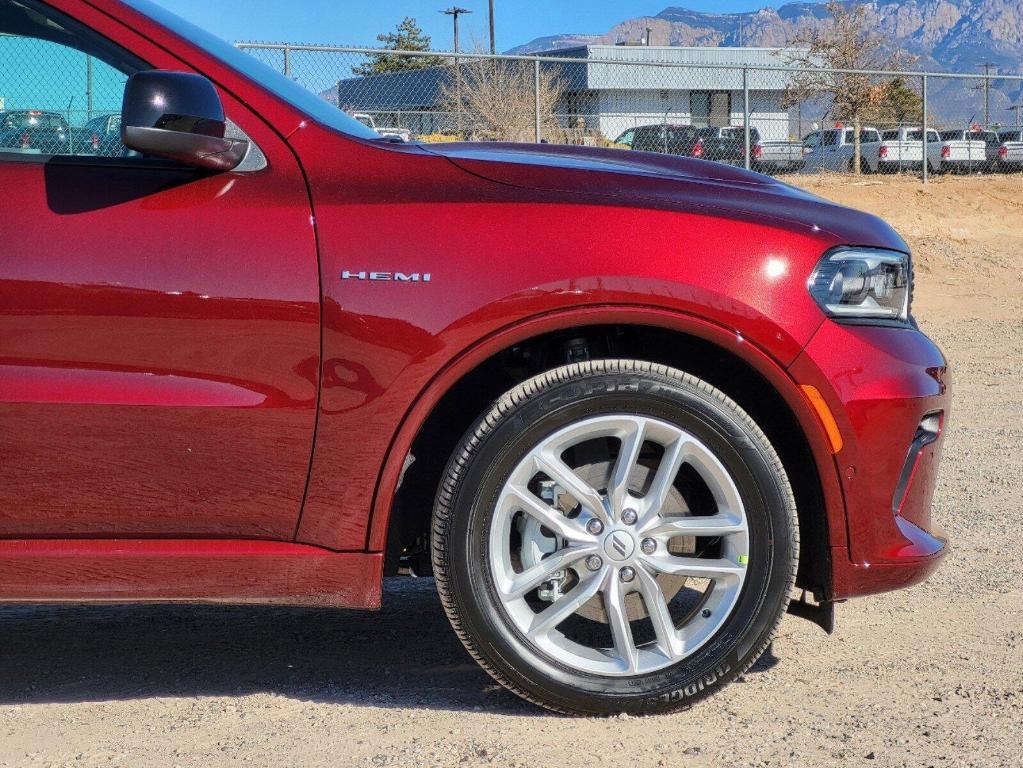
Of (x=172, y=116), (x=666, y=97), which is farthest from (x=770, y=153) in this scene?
(x=172, y=116)

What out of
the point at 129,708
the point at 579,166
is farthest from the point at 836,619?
the point at 129,708

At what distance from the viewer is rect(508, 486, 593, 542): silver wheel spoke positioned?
9.67ft

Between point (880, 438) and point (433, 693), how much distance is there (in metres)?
1.34

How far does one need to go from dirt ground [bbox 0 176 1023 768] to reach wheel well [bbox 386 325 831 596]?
1.18 ft

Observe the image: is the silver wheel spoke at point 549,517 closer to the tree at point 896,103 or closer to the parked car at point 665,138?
the parked car at point 665,138

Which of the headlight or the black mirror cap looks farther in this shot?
the headlight

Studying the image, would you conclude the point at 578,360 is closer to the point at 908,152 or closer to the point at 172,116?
the point at 172,116

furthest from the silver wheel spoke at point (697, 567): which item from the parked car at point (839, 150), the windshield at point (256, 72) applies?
the parked car at point (839, 150)

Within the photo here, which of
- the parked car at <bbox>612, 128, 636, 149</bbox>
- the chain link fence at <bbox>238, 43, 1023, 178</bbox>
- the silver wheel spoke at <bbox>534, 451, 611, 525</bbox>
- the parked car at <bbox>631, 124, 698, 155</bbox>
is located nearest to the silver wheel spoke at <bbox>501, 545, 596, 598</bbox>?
the silver wheel spoke at <bbox>534, 451, 611, 525</bbox>

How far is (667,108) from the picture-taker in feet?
76.4

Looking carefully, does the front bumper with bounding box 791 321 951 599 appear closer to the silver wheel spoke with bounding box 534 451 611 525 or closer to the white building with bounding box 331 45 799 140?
the silver wheel spoke with bounding box 534 451 611 525

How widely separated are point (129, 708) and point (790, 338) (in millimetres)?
1931

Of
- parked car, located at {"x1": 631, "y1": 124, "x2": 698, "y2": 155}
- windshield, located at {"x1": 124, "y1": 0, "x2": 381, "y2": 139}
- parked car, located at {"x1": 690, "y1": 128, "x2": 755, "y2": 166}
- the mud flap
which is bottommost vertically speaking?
the mud flap

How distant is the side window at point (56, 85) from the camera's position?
2975 millimetres
